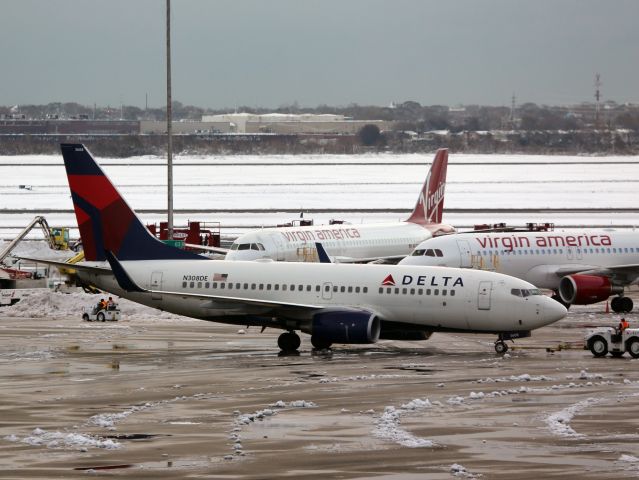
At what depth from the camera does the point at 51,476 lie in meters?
22.3

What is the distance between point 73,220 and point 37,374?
66.3m

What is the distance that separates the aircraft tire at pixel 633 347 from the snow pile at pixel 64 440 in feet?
66.4

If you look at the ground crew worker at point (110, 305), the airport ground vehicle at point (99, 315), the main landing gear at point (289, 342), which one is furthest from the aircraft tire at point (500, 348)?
the ground crew worker at point (110, 305)

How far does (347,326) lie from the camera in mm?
40656

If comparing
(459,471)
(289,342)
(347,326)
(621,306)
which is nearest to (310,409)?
(459,471)

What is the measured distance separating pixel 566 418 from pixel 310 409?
5867 millimetres

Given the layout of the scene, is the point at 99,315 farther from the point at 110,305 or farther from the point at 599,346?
the point at 599,346

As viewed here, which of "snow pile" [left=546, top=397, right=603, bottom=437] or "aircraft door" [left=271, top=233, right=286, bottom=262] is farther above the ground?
"aircraft door" [left=271, top=233, right=286, bottom=262]

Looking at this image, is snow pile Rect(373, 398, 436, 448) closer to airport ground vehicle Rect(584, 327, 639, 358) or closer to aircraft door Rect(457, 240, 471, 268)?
airport ground vehicle Rect(584, 327, 639, 358)

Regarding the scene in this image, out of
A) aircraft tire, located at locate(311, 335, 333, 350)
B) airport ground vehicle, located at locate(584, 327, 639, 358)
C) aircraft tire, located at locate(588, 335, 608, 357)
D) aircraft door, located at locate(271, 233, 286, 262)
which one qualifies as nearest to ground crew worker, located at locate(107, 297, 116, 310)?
aircraft door, located at locate(271, 233, 286, 262)

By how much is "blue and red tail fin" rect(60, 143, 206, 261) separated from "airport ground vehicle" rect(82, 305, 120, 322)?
695cm

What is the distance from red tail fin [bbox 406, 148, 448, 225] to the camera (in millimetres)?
77125

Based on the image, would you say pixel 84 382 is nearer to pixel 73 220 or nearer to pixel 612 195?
pixel 73 220

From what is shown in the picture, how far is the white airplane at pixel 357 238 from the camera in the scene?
6197cm
